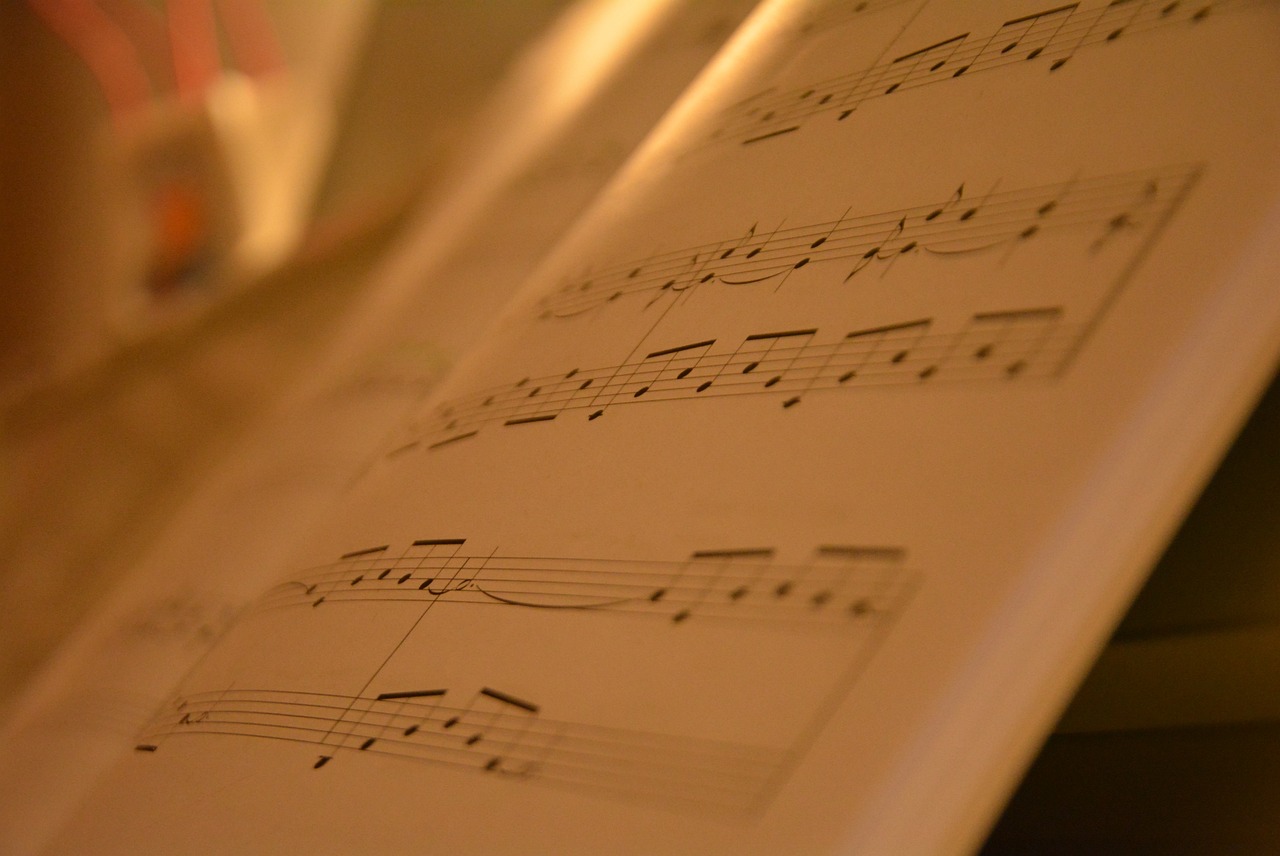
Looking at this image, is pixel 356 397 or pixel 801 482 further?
pixel 356 397

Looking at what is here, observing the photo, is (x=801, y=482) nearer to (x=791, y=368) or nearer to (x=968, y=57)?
(x=791, y=368)

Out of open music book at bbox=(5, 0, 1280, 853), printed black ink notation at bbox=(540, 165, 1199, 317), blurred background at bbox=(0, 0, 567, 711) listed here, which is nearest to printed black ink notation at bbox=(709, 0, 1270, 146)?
open music book at bbox=(5, 0, 1280, 853)

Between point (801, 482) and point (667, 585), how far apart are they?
86mm

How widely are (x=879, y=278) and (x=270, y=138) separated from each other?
6.15 ft

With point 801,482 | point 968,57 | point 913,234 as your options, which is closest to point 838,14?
point 968,57

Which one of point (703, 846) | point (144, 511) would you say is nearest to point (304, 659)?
point (703, 846)

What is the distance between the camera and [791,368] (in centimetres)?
63

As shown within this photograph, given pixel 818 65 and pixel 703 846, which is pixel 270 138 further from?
pixel 703 846

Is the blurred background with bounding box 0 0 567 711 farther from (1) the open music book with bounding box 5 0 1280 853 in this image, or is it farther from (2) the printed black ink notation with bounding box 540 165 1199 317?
(2) the printed black ink notation with bounding box 540 165 1199 317

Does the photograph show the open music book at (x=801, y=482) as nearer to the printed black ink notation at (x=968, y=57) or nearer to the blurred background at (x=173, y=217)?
the printed black ink notation at (x=968, y=57)

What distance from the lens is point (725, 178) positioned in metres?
0.82

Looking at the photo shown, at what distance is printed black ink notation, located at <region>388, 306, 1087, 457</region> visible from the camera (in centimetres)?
54

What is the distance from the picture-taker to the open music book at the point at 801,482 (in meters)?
0.47

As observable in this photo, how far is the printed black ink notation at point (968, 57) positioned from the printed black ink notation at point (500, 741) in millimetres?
464
